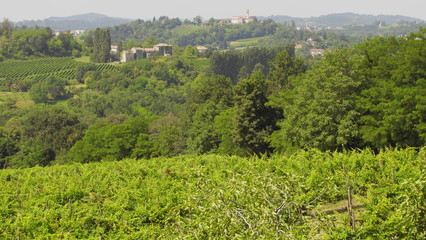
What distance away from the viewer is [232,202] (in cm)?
673

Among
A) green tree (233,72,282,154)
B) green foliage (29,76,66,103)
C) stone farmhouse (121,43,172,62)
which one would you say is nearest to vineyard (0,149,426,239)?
green tree (233,72,282,154)

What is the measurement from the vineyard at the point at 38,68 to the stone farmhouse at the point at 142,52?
1668 cm

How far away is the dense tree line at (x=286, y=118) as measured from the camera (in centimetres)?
2200

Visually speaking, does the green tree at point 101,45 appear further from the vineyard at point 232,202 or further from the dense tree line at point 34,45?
the vineyard at point 232,202

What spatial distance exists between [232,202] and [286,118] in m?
22.1

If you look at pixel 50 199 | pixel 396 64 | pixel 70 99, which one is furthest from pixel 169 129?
pixel 70 99

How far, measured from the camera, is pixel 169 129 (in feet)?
137

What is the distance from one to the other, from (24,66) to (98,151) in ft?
321

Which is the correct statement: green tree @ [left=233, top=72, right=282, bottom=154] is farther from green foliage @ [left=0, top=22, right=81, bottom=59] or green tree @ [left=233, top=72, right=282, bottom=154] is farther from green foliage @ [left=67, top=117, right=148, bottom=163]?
green foliage @ [left=0, top=22, right=81, bottom=59]

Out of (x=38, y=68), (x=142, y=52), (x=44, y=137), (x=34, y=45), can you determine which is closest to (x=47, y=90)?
(x=38, y=68)

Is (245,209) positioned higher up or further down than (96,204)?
higher up

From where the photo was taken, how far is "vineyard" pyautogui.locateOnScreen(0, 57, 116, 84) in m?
116

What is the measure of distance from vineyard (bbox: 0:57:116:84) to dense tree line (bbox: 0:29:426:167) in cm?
6482

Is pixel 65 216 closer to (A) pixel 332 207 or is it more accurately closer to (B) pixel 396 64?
(A) pixel 332 207
